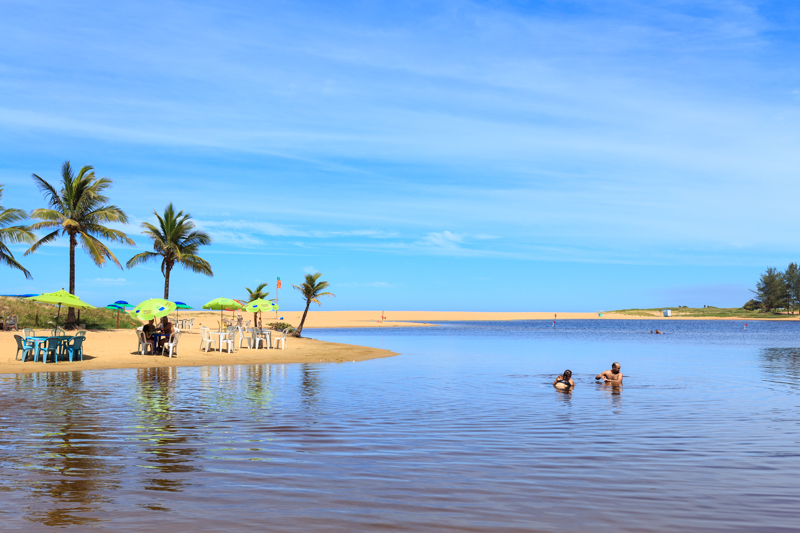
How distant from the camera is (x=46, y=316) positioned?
40.1 metres

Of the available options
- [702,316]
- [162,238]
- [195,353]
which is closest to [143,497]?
[195,353]

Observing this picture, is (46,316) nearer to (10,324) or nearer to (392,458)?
(10,324)

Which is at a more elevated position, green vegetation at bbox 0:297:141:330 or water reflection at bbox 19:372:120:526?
green vegetation at bbox 0:297:141:330

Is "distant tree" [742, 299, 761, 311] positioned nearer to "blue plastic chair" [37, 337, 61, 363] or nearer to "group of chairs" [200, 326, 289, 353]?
"group of chairs" [200, 326, 289, 353]

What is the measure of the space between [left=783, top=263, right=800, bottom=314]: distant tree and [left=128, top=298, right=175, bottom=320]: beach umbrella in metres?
162

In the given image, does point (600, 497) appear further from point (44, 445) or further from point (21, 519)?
point (44, 445)

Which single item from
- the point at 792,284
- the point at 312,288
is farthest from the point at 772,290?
the point at 312,288

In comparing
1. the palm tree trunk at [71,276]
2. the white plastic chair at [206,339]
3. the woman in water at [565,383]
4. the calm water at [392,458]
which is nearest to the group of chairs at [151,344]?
the white plastic chair at [206,339]

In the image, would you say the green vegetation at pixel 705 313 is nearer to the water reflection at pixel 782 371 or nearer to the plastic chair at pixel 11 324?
the water reflection at pixel 782 371

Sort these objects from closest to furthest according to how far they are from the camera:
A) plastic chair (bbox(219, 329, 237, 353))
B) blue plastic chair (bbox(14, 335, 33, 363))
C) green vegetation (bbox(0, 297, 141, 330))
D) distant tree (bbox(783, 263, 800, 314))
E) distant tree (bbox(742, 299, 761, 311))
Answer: blue plastic chair (bbox(14, 335, 33, 363)), plastic chair (bbox(219, 329, 237, 353)), green vegetation (bbox(0, 297, 141, 330)), distant tree (bbox(783, 263, 800, 314)), distant tree (bbox(742, 299, 761, 311))

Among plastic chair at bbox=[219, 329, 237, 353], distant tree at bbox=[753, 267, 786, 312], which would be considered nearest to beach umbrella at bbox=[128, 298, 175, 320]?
plastic chair at bbox=[219, 329, 237, 353]

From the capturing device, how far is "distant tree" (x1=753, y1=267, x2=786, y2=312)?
479 feet

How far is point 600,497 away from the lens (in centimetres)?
659

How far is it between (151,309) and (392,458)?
20.8 m
